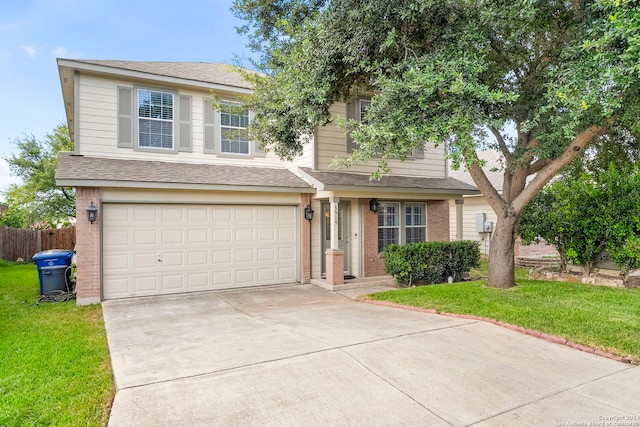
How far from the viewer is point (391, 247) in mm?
9641

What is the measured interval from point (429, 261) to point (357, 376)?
6155mm

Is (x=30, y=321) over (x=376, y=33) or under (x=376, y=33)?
under

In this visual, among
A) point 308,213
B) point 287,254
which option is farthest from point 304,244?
point 308,213

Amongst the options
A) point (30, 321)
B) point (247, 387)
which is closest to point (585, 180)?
point (247, 387)

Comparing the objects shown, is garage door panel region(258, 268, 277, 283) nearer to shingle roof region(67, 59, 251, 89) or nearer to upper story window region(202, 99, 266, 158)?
upper story window region(202, 99, 266, 158)

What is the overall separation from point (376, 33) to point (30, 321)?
309 inches

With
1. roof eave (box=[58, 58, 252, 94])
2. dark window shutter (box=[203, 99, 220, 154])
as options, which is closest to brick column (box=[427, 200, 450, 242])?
roof eave (box=[58, 58, 252, 94])

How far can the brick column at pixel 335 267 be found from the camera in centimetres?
945

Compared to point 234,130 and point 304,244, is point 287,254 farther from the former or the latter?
point 234,130

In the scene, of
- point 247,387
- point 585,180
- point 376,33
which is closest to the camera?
point 247,387

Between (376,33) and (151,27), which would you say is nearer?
(376,33)

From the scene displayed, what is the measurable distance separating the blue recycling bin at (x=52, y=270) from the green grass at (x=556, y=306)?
23.0 ft

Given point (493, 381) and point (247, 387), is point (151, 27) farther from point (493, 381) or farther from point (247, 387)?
point (493, 381)

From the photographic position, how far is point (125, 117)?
905cm
